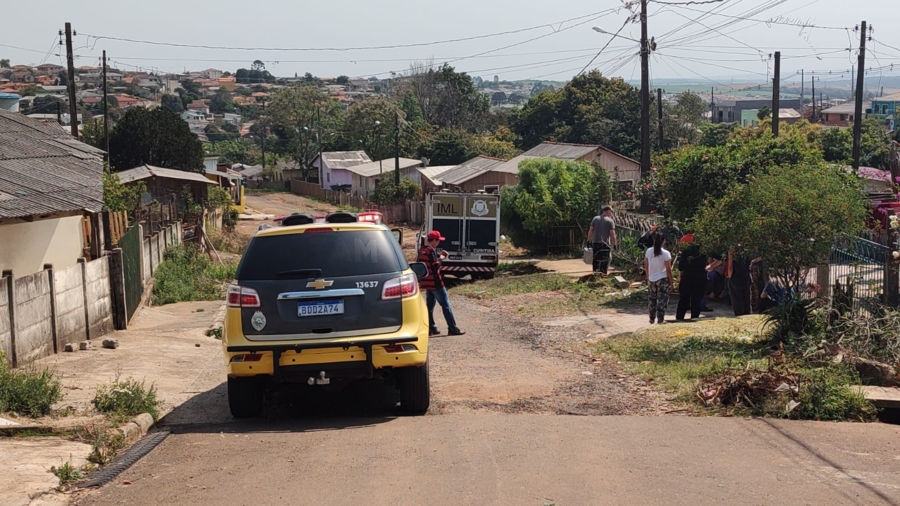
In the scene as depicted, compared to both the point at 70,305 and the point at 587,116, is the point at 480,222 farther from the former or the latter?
the point at 587,116

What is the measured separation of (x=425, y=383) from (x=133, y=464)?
269cm

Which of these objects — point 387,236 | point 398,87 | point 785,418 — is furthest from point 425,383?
point 398,87

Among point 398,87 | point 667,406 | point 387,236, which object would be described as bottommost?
point 667,406

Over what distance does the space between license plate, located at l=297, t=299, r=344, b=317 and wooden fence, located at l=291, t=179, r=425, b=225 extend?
3493 cm

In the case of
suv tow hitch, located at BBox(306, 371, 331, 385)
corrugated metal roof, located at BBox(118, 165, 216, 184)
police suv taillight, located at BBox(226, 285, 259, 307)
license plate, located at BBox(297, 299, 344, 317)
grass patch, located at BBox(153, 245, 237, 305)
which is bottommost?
grass patch, located at BBox(153, 245, 237, 305)

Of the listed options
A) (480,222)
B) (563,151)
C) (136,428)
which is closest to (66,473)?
(136,428)

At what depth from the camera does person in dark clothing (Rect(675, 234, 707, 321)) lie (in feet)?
47.7

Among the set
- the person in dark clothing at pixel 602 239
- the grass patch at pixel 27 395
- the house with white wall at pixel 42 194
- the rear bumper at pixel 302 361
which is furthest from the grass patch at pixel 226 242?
the rear bumper at pixel 302 361

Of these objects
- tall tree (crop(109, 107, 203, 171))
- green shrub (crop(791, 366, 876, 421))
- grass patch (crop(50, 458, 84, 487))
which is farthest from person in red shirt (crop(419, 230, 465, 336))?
tall tree (crop(109, 107, 203, 171))

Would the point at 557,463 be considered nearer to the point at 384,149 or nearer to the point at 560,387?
the point at 560,387

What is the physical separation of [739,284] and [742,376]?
6380 millimetres

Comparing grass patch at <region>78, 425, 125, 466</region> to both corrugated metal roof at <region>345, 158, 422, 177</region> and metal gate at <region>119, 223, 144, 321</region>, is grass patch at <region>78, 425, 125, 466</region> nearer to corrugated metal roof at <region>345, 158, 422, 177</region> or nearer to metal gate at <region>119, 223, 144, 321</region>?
metal gate at <region>119, 223, 144, 321</region>

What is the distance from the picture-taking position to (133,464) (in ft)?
23.2

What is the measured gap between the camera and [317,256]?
8578 millimetres
